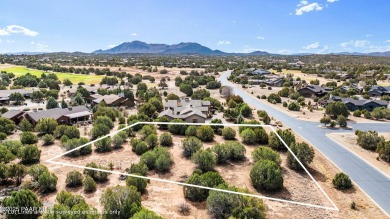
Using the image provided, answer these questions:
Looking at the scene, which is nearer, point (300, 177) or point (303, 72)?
point (300, 177)

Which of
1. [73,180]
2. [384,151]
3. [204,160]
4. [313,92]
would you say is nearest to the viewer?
[73,180]

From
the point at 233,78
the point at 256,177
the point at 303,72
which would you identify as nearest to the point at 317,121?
the point at 256,177

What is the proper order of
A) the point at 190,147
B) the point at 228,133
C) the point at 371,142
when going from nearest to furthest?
the point at 190,147, the point at 371,142, the point at 228,133

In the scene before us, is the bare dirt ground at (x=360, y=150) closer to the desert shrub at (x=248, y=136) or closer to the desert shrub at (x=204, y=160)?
the desert shrub at (x=248, y=136)

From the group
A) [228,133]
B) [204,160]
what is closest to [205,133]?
[228,133]

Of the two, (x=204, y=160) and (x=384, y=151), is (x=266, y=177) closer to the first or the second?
(x=204, y=160)

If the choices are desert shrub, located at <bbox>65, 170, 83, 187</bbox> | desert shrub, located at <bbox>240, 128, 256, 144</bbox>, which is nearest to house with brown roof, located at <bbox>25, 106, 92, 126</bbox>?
desert shrub, located at <bbox>65, 170, 83, 187</bbox>

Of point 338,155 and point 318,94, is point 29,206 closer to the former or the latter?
point 338,155
